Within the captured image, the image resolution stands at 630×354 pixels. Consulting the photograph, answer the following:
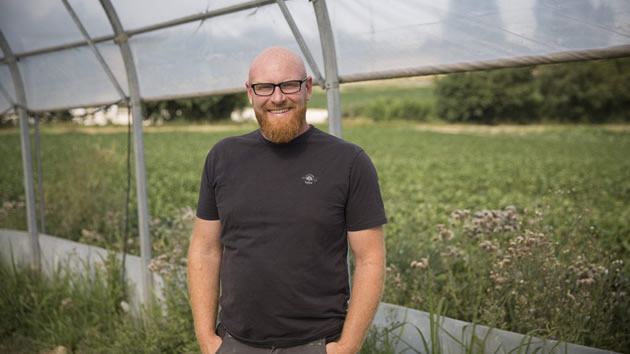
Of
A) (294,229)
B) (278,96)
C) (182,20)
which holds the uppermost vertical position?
(182,20)

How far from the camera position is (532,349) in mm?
2430

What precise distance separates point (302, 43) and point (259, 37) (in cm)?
63

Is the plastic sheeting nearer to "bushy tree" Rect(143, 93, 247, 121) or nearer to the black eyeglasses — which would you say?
the black eyeglasses

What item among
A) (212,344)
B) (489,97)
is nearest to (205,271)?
(212,344)

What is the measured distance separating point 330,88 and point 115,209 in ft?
17.3

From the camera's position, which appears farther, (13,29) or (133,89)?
(13,29)

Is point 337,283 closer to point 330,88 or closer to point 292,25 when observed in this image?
point 330,88

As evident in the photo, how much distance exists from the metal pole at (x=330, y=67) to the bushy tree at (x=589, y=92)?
46.3 metres

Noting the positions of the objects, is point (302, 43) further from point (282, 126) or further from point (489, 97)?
point (489, 97)

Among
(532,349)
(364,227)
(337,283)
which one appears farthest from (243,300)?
(532,349)

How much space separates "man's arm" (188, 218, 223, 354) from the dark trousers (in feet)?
0.53

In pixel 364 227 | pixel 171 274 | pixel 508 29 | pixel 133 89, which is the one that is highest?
pixel 508 29

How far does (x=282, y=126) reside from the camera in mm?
1809

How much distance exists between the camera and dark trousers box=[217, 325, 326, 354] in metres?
1.78
